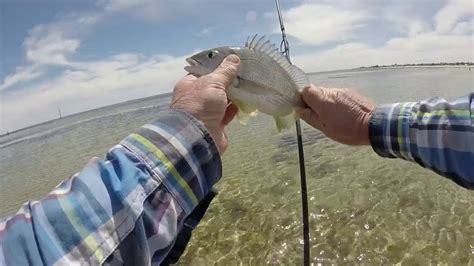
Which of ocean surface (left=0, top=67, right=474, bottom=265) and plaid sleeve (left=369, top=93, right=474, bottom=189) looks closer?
plaid sleeve (left=369, top=93, right=474, bottom=189)

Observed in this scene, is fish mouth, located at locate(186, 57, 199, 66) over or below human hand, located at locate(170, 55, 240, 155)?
over

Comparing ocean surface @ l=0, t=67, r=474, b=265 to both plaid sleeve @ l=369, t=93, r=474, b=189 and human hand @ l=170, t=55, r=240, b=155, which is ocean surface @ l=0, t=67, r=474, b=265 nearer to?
plaid sleeve @ l=369, t=93, r=474, b=189

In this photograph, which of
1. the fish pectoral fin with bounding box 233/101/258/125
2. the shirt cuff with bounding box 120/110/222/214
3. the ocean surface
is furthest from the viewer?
the ocean surface

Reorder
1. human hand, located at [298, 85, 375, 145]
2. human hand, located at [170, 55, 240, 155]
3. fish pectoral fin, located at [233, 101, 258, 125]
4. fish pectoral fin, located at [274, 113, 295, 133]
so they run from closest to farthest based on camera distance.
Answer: human hand, located at [170, 55, 240, 155], human hand, located at [298, 85, 375, 145], fish pectoral fin, located at [233, 101, 258, 125], fish pectoral fin, located at [274, 113, 295, 133]

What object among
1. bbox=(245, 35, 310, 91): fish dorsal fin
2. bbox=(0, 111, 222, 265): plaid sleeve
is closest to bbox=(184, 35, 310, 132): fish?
bbox=(245, 35, 310, 91): fish dorsal fin

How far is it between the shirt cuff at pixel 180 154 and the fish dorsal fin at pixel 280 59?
2.12m

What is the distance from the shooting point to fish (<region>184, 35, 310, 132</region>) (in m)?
3.25

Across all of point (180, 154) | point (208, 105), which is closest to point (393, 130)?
point (208, 105)

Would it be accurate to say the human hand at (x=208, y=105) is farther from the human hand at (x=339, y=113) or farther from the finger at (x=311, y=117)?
the finger at (x=311, y=117)

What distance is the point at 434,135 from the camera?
2238 mm

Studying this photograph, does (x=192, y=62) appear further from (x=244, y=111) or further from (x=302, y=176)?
(x=302, y=176)

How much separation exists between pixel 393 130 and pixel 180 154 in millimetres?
1738

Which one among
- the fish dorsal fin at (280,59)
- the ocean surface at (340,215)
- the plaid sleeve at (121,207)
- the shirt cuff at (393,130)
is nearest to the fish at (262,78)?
the fish dorsal fin at (280,59)

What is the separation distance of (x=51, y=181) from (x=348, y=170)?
39.1 ft
